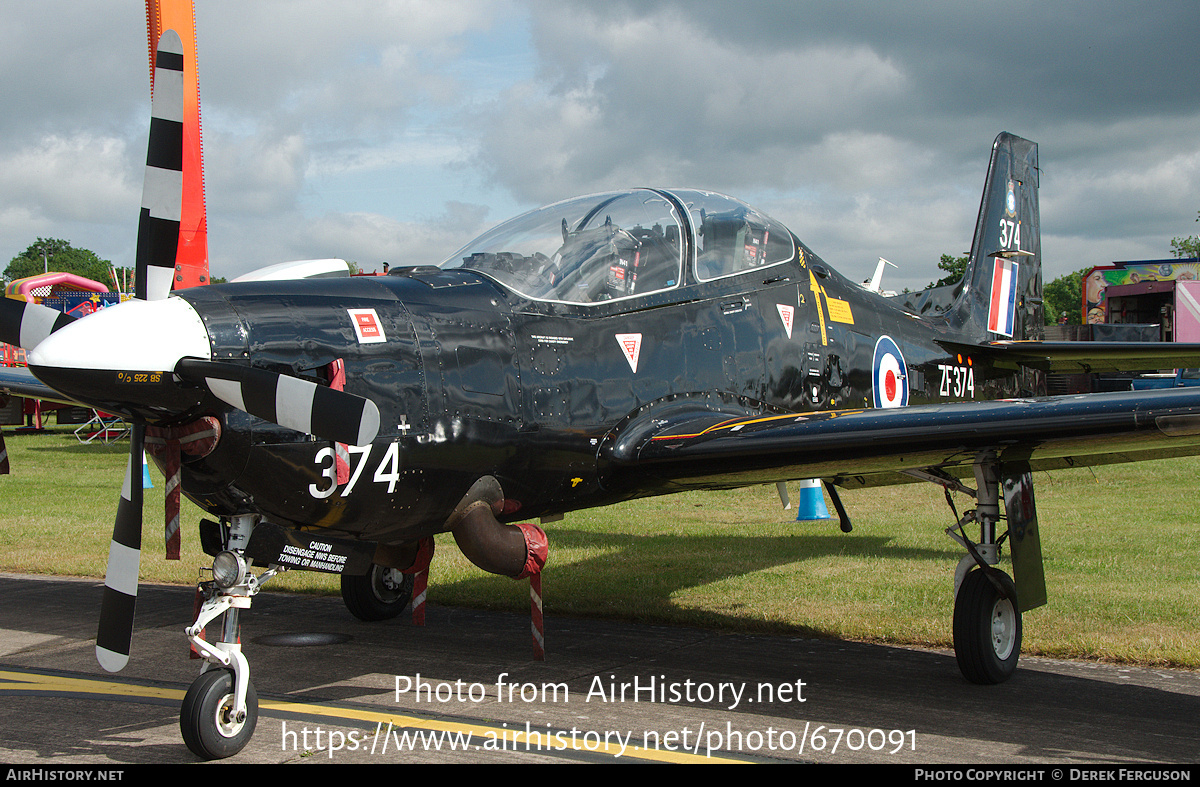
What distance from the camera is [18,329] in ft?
14.8

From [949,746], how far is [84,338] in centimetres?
412

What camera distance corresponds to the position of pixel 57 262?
123438mm

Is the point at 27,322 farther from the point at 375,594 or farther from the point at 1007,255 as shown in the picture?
the point at 1007,255

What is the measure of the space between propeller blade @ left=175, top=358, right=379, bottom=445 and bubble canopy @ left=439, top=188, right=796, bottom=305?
5.42ft

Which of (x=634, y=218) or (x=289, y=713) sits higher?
(x=634, y=218)

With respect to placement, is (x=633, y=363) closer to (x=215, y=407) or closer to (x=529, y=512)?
(x=529, y=512)

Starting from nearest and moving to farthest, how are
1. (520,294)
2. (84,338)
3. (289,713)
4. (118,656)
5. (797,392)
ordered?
(84,338)
(118,656)
(289,713)
(520,294)
(797,392)

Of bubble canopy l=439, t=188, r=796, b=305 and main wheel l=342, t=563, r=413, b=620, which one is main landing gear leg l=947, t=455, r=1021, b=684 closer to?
bubble canopy l=439, t=188, r=796, b=305

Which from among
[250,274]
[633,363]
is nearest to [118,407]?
[250,274]

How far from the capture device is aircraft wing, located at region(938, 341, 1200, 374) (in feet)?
24.5

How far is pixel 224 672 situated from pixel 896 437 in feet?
11.3

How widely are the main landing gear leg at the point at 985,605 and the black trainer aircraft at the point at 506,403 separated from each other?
15 mm

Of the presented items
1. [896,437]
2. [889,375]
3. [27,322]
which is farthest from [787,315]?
[27,322]

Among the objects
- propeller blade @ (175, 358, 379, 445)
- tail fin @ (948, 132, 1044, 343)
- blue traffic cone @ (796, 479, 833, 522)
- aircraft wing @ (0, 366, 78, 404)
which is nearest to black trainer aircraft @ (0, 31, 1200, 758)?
propeller blade @ (175, 358, 379, 445)
